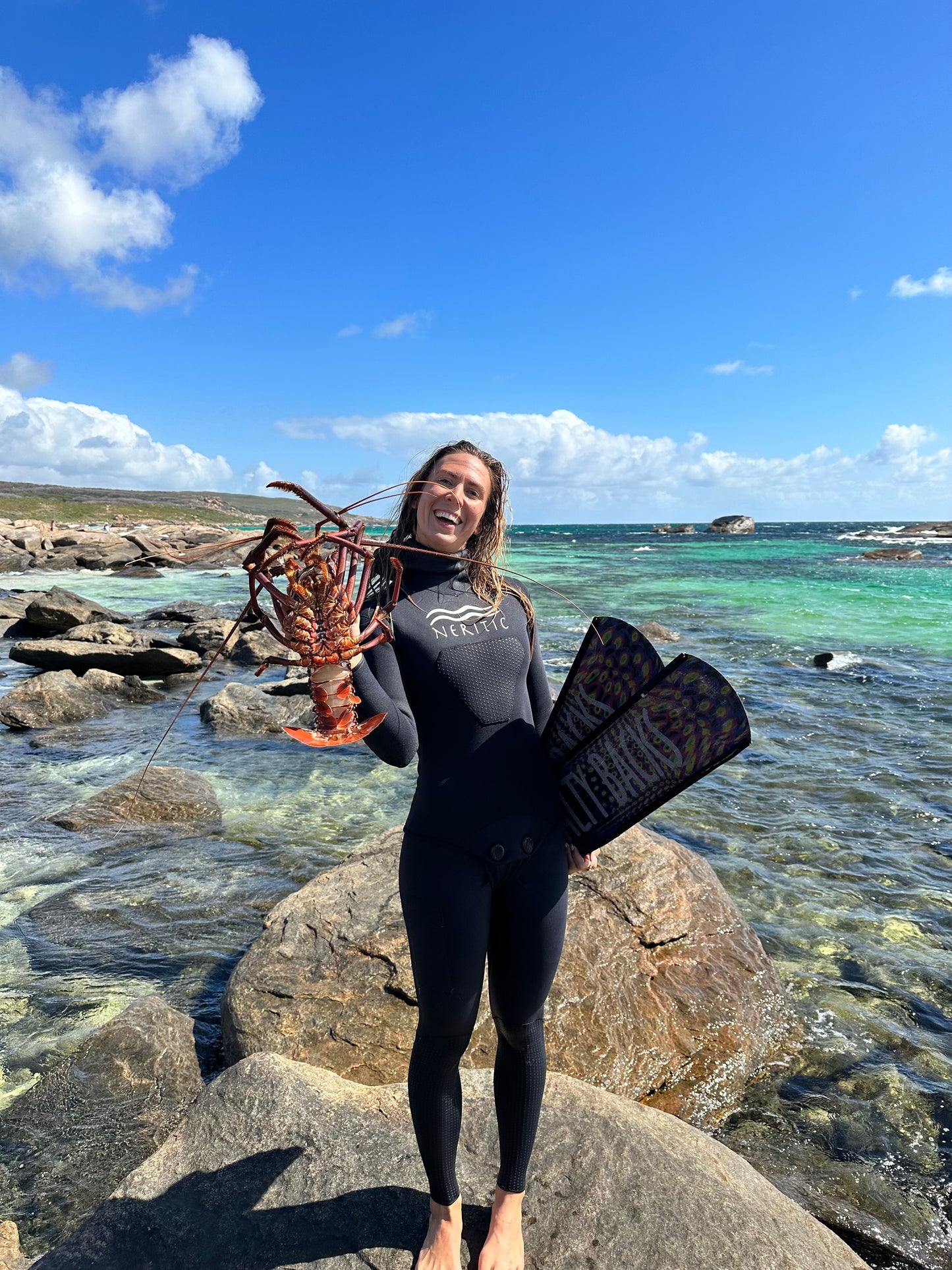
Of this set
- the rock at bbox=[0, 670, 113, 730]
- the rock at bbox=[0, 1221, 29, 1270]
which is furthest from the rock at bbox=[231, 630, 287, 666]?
the rock at bbox=[0, 1221, 29, 1270]

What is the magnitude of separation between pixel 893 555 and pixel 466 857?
5309 cm

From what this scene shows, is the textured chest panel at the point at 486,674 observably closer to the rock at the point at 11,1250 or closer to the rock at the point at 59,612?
the rock at the point at 11,1250

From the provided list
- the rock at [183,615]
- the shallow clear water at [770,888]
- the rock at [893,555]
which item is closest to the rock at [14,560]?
the rock at [183,615]

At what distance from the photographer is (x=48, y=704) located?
1101 centimetres

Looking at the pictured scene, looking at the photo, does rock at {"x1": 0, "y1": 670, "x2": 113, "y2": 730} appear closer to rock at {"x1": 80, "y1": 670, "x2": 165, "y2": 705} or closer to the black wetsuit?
rock at {"x1": 80, "y1": 670, "x2": 165, "y2": 705}

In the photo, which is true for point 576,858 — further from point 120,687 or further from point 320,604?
point 120,687

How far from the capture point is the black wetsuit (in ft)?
8.18

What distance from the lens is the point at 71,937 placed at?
532cm

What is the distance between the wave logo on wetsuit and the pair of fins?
1.34 ft

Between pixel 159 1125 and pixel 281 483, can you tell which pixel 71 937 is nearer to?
pixel 159 1125

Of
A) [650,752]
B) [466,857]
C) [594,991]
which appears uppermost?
[650,752]

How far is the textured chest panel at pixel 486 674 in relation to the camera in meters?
2.71

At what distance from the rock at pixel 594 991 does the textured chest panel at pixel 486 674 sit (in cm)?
213

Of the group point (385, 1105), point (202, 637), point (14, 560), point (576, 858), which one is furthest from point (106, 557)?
point (576, 858)
